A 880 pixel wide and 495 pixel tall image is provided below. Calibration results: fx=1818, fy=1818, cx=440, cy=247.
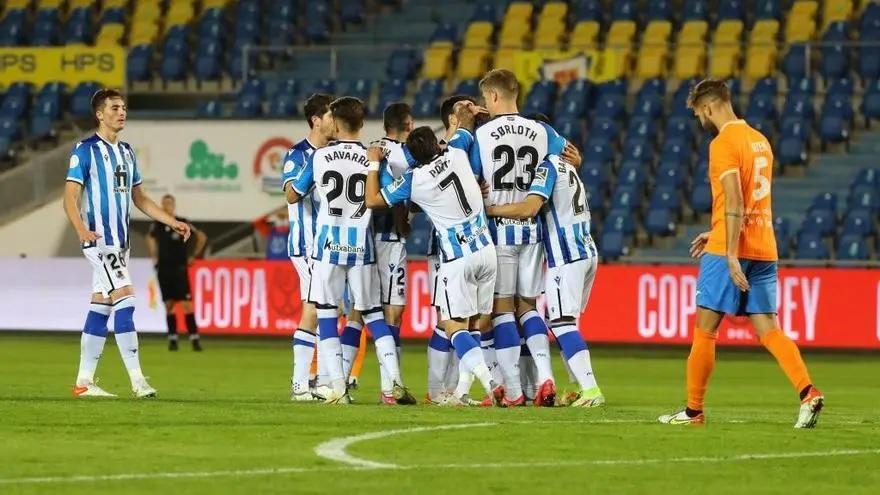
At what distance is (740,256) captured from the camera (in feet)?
36.6

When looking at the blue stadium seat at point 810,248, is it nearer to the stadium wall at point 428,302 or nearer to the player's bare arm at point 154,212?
the stadium wall at point 428,302

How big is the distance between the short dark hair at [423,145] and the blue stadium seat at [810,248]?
14.2 meters

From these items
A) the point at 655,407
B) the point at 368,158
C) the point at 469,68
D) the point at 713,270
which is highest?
the point at 469,68

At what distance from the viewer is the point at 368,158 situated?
12.9m

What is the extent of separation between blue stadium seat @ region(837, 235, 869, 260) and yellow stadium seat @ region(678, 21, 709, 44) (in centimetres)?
608

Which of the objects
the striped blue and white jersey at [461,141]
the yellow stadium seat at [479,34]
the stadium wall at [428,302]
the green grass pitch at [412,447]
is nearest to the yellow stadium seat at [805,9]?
the yellow stadium seat at [479,34]

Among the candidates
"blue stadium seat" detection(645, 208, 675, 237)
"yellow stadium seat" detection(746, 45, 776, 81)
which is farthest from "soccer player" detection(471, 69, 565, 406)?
"yellow stadium seat" detection(746, 45, 776, 81)

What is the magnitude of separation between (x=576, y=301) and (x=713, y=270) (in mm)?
2427

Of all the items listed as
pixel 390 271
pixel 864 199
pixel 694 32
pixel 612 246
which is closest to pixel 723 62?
pixel 694 32

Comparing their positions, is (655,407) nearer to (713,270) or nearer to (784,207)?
(713,270)

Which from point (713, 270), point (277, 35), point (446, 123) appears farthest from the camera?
point (277, 35)

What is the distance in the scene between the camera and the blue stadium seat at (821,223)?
26453 millimetres

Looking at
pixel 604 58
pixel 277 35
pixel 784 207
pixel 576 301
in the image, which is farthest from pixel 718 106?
pixel 277 35

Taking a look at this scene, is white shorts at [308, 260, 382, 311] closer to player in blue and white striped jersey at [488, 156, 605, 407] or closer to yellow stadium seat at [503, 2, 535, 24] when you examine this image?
player in blue and white striped jersey at [488, 156, 605, 407]
